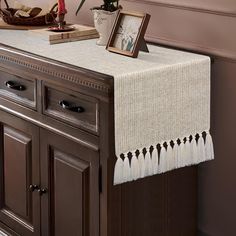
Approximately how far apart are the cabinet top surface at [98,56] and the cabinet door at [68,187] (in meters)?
0.25

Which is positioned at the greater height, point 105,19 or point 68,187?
point 105,19

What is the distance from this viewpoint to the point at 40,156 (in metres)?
2.24

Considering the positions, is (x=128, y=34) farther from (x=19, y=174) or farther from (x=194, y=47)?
(x=19, y=174)

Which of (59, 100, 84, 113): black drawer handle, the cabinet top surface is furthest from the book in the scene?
(59, 100, 84, 113): black drawer handle

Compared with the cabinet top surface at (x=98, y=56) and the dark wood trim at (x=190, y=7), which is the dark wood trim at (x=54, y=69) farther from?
the dark wood trim at (x=190, y=7)

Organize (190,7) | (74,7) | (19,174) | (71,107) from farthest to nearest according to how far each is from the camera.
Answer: (74,7)
(19,174)
(190,7)
(71,107)

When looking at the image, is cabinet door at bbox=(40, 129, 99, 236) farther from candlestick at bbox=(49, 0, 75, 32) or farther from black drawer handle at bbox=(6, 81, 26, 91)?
candlestick at bbox=(49, 0, 75, 32)

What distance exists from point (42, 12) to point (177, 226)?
104cm

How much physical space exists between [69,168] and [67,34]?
0.54 m

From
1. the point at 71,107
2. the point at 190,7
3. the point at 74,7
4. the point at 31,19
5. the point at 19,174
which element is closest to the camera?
the point at 71,107

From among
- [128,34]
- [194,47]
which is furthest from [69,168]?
[194,47]

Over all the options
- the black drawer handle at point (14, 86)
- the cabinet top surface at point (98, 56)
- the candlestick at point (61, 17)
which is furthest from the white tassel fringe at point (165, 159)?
the candlestick at point (61, 17)

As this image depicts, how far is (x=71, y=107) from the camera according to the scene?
204 centimetres

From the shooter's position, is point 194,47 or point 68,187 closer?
point 68,187
